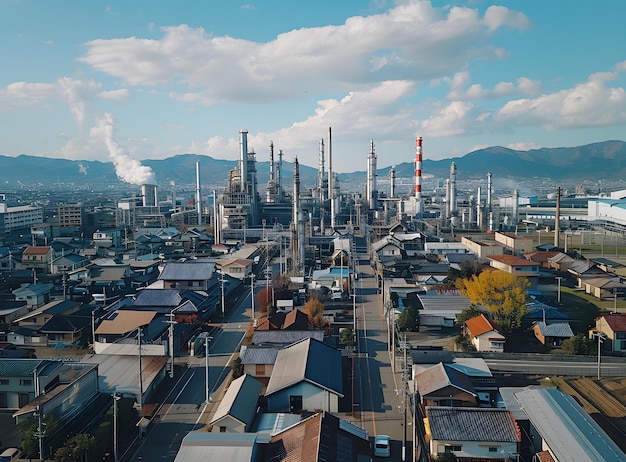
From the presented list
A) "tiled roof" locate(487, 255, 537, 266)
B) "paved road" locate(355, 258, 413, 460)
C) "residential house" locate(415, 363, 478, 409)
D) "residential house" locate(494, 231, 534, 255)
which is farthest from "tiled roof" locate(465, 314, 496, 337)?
"residential house" locate(494, 231, 534, 255)

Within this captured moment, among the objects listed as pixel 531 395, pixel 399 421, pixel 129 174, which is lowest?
pixel 399 421

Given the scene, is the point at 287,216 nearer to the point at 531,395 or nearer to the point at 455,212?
the point at 455,212

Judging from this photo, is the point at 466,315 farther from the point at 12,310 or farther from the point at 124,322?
the point at 12,310

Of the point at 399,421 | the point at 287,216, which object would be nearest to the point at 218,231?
the point at 287,216

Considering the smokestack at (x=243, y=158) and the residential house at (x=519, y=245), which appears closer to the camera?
the residential house at (x=519, y=245)

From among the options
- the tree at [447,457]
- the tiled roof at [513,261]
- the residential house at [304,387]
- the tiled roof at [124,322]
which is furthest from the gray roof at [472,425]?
the tiled roof at [513,261]

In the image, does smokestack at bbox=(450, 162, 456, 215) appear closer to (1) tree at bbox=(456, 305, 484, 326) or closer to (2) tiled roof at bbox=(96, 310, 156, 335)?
(1) tree at bbox=(456, 305, 484, 326)

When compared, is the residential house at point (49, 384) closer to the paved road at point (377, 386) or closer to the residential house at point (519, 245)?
the paved road at point (377, 386)
